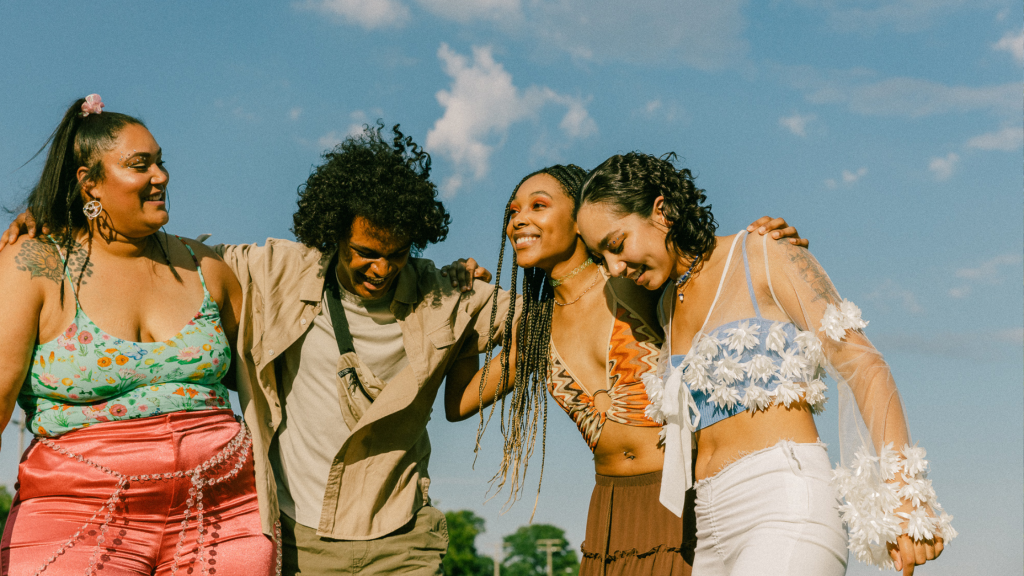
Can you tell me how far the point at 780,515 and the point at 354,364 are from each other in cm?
234

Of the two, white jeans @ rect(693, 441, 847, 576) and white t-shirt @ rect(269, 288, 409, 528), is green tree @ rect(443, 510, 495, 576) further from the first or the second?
white jeans @ rect(693, 441, 847, 576)

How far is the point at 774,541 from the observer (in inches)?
123

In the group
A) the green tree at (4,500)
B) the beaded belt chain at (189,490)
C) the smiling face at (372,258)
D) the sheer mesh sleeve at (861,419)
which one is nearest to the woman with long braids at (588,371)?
the sheer mesh sleeve at (861,419)

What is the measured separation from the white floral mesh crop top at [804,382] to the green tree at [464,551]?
65908 mm

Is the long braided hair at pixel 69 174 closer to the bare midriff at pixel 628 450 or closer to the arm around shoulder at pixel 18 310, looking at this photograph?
the arm around shoulder at pixel 18 310

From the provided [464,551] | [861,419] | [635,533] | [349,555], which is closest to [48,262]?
[349,555]

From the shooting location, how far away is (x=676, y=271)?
12.6ft

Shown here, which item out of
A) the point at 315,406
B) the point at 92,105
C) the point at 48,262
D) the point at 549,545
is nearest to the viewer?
the point at 48,262

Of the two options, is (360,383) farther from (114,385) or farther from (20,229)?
(20,229)

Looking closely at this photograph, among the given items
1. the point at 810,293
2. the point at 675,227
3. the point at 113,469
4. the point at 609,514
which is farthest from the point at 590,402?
the point at 113,469

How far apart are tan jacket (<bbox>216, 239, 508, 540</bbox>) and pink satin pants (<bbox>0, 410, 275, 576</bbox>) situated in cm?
40

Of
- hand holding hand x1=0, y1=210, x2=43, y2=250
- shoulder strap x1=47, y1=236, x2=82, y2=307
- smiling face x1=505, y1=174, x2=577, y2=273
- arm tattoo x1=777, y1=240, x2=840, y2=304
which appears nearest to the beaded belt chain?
shoulder strap x1=47, y1=236, x2=82, y2=307

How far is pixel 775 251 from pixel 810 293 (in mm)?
227

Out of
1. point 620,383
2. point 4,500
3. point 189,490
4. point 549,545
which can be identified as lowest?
point 189,490
